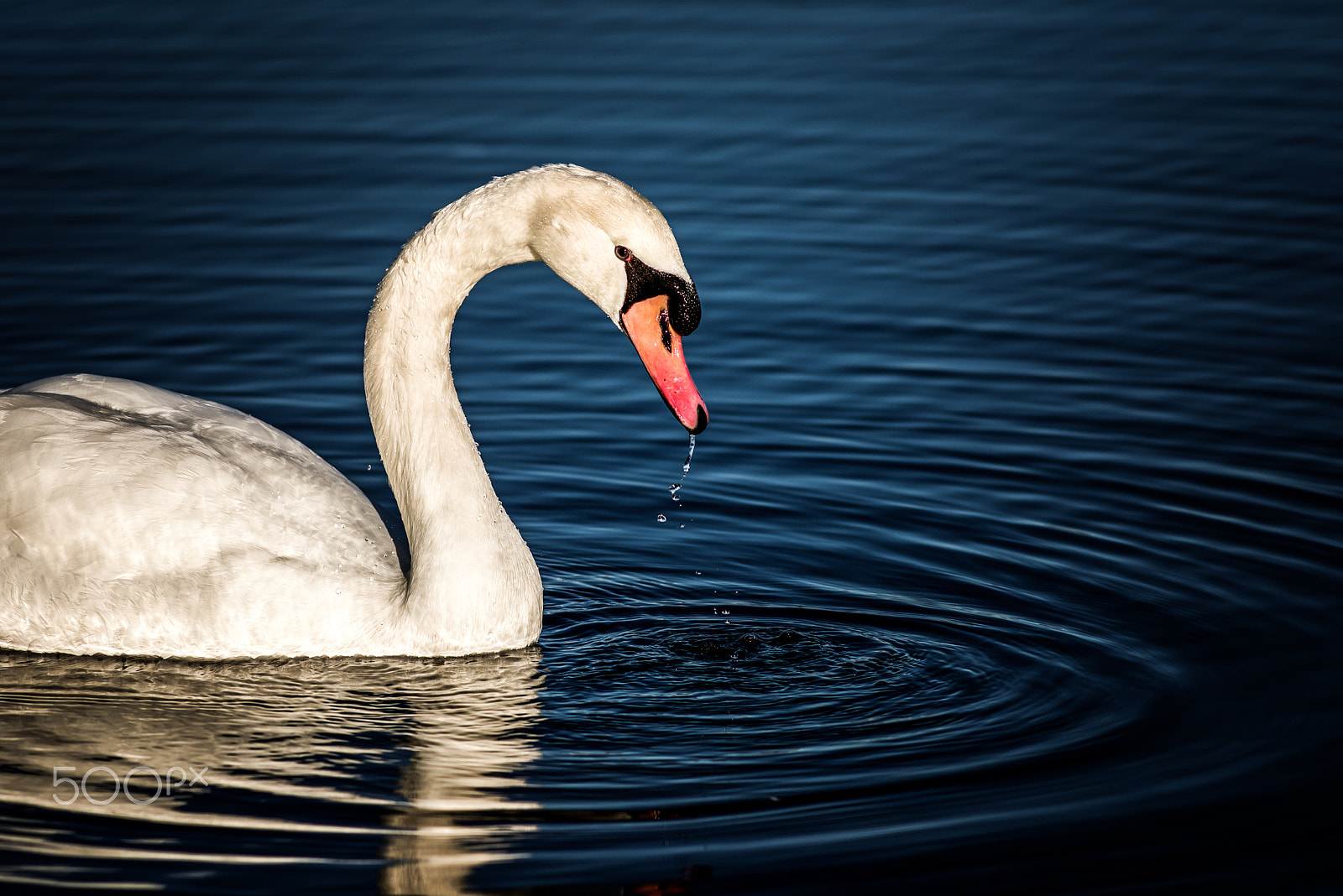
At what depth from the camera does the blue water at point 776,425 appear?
6.84 metres

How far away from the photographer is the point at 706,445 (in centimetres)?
1194

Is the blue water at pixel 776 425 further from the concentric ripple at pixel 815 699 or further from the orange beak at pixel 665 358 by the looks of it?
the orange beak at pixel 665 358

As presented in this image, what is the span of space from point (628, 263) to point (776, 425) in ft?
14.1

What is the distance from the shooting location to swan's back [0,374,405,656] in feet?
27.3

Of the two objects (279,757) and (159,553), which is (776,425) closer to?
(159,553)

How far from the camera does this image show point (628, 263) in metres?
7.99

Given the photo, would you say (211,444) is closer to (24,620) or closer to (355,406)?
(24,620)

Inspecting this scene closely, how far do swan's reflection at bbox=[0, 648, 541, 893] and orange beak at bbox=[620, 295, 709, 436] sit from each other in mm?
1359

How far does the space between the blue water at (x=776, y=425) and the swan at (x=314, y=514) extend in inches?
7.9

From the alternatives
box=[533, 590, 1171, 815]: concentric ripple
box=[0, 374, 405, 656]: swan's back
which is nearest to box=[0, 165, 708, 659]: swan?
box=[0, 374, 405, 656]: swan's back

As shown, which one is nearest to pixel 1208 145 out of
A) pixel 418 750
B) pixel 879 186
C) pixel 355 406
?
pixel 879 186

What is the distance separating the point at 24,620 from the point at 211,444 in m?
1.14

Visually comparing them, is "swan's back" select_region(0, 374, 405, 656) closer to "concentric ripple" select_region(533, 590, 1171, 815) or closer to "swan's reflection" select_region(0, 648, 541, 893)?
"swan's reflection" select_region(0, 648, 541, 893)

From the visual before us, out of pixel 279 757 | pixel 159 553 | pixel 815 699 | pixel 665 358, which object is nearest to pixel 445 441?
pixel 665 358
